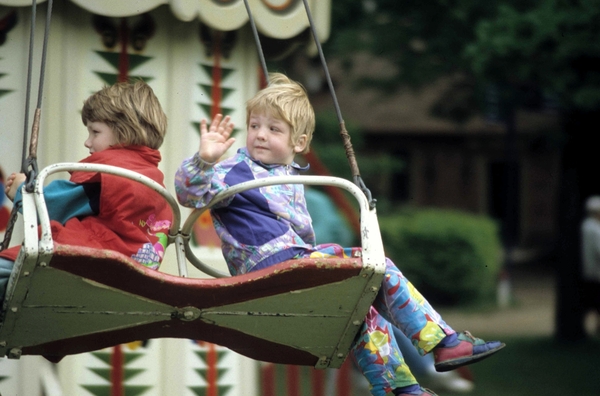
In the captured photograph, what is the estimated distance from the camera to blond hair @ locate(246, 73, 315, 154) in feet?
11.4

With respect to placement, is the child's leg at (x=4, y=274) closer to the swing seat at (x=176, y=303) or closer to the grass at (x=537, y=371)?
the swing seat at (x=176, y=303)

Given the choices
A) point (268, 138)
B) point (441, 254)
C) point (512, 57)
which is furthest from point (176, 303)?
point (441, 254)

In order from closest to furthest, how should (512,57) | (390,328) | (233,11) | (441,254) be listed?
(390,328) → (233,11) → (512,57) → (441,254)

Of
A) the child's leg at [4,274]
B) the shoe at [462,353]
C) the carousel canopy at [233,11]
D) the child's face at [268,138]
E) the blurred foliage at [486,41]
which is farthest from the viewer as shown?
the blurred foliage at [486,41]

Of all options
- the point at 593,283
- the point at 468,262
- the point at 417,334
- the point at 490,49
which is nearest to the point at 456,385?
the point at 593,283

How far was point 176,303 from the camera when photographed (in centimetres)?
324

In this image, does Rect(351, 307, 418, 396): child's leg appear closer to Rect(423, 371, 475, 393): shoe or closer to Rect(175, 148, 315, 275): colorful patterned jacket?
Rect(175, 148, 315, 275): colorful patterned jacket

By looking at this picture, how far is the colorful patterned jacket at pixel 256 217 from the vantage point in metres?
3.41

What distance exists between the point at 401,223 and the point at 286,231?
10184 millimetres

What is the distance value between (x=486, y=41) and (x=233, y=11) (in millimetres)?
3352

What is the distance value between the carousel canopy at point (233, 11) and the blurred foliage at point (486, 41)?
288 centimetres

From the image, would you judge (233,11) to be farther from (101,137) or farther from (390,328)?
(390,328)

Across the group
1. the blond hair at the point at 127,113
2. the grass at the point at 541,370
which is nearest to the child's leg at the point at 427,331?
the blond hair at the point at 127,113

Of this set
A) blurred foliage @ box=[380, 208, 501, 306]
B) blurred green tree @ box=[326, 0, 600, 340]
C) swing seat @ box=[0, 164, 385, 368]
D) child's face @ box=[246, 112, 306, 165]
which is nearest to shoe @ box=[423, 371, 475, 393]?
blurred green tree @ box=[326, 0, 600, 340]
